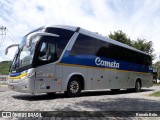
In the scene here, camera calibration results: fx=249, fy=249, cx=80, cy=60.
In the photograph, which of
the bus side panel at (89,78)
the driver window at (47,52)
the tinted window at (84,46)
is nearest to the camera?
the driver window at (47,52)

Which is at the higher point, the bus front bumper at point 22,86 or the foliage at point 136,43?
the foliage at point 136,43

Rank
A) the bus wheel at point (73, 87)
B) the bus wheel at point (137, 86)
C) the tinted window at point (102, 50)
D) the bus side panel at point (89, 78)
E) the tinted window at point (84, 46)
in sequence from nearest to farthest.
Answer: the bus wheel at point (73, 87)
the tinted window at point (84, 46)
the tinted window at point (102, 50)
the bus side panel at point (89, 78)
the bus wheel at point (137, 86)

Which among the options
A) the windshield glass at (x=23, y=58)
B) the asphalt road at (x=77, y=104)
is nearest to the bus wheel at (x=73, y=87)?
A: the asphalt road at (x=77, y=104)

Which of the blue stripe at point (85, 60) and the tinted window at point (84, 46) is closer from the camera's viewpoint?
the blue stripe at point (85, 60)

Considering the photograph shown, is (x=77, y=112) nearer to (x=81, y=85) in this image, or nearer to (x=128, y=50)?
(x=81, y=85)

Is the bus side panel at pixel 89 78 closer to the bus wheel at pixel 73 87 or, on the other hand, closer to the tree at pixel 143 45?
the bus wheel at pixel 73 87

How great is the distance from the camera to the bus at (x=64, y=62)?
11.2 metres

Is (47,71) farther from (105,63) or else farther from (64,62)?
(105,63)

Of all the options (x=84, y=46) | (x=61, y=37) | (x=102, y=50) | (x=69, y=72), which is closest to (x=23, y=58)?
(x=61, y=37)

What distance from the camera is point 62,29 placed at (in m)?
12.7

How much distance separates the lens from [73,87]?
43.0 feet

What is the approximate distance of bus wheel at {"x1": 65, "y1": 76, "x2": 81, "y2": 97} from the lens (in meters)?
12.9

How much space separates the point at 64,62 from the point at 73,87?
60.4 inches

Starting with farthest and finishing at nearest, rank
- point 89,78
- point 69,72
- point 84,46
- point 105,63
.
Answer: point 105,63 < point 89,78 < point 84,46 < point 69,72
